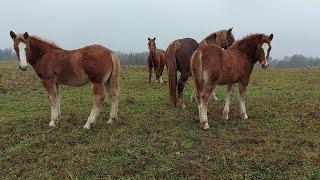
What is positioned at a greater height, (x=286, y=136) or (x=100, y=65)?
(x=100, y=65)

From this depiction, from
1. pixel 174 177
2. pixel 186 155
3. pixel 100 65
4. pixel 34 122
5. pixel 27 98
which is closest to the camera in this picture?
pixel 174 177

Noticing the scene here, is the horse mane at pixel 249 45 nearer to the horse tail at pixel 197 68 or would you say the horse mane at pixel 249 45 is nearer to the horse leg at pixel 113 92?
the horse tail at pixel 197 68

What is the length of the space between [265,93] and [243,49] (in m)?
4.86

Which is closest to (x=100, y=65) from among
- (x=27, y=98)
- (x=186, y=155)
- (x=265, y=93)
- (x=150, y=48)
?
(x=186, y=155)

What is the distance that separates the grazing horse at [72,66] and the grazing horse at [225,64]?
211cm

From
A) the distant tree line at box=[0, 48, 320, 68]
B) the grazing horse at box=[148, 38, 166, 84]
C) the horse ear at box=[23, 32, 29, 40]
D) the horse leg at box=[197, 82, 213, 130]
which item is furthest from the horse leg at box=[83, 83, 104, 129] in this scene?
the distant tree line at box=[0, 48, 320, 68]

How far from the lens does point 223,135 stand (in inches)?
365

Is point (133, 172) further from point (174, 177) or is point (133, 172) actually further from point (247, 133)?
point (247, 133)

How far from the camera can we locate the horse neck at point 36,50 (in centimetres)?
1021

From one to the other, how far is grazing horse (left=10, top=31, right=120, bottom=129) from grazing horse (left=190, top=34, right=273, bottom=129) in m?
2.11

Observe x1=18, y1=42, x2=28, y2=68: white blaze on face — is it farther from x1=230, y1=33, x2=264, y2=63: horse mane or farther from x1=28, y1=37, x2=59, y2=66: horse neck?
x1=230, y1=33, x2=264, y2=63: horse mane

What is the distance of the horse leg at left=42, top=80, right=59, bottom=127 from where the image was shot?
10.2 metres

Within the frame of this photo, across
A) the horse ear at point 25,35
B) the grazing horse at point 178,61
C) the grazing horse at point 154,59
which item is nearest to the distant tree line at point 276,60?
the grazing horse at point 154,59

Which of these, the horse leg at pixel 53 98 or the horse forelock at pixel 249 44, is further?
the horse forelock at pixel 249 44
